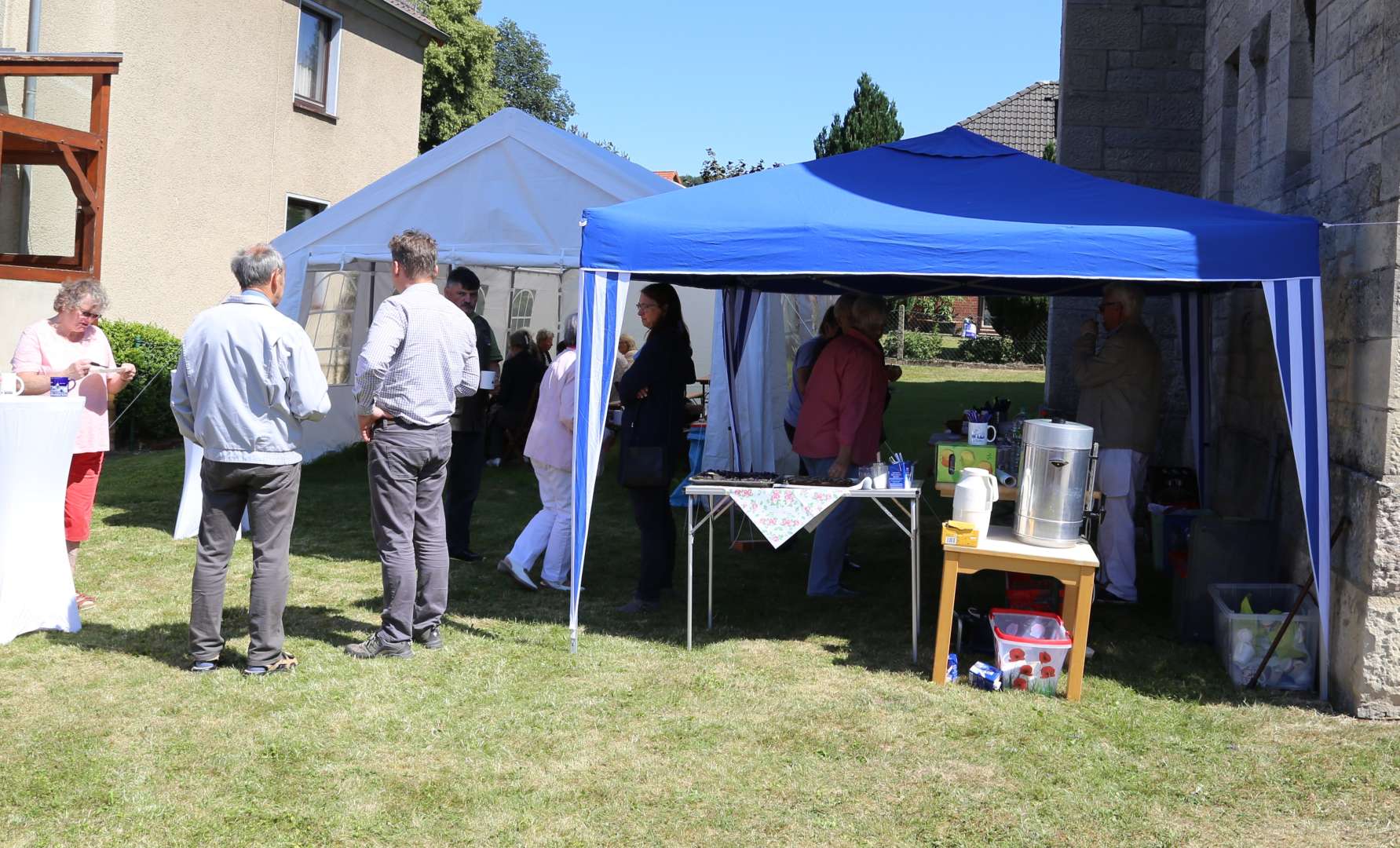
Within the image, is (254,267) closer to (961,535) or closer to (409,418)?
(409,418)

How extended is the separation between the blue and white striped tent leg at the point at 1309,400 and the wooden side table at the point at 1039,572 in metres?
0.80

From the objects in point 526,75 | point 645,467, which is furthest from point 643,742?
point 526,75

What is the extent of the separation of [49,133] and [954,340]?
19973 mm

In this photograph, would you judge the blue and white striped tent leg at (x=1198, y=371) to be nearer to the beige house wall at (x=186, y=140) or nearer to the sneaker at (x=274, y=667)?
the sneaker at (x=274, y=667)

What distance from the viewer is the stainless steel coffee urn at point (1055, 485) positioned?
476 centimetres

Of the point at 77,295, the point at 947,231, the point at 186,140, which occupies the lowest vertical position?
the point at 77,295

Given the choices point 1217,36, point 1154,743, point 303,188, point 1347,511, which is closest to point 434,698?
point 1154,743

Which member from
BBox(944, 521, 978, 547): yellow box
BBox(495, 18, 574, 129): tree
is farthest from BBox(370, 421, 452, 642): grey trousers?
BBox(495, 18, 574, 129): tree

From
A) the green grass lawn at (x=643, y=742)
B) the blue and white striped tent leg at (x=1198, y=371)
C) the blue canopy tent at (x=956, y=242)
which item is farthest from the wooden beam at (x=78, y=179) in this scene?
the blue and white striped tent leg at (x=1198, y=371)

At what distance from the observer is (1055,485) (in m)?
4.77

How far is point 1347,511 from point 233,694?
4.21 meters

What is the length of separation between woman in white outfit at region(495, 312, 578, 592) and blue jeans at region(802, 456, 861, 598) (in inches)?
49.0

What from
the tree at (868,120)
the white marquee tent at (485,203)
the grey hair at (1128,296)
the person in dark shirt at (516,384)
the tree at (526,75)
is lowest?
the person in dark shirt at (516,384)

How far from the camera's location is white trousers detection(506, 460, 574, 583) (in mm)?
6195
